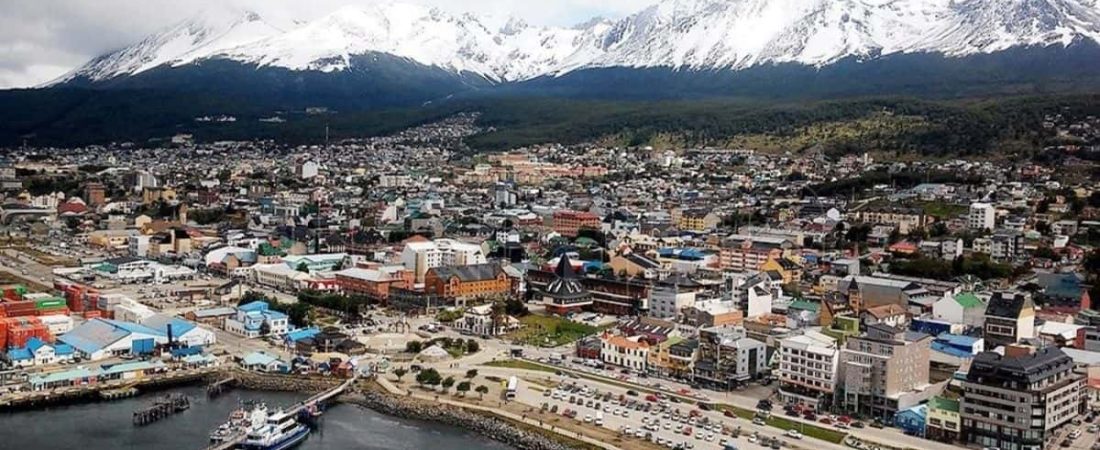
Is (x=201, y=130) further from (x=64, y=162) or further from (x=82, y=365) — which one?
(x=82, y=365)

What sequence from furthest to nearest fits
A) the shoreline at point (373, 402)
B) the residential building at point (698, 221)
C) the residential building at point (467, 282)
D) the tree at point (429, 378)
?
the residential building at point (698, 221) → the residential building at point (467, 282) → the tree at point (429, 378) → the shoreline at point (373, 402)

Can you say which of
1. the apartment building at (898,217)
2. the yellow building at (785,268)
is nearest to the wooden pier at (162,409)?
the yellow building at (785,268)

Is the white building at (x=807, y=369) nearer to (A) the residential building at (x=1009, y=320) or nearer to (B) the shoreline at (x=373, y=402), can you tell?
(B) the shoreline at (x=373, y=402)

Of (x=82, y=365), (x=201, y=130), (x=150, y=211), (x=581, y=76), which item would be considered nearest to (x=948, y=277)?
(x=82, y=365)

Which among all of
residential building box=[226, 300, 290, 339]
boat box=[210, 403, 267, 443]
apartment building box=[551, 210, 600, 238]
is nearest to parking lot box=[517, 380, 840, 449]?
boat box=[210, 403, 267, 443]

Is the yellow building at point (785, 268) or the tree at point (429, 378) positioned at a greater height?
the yellow building at point (785, 268)
